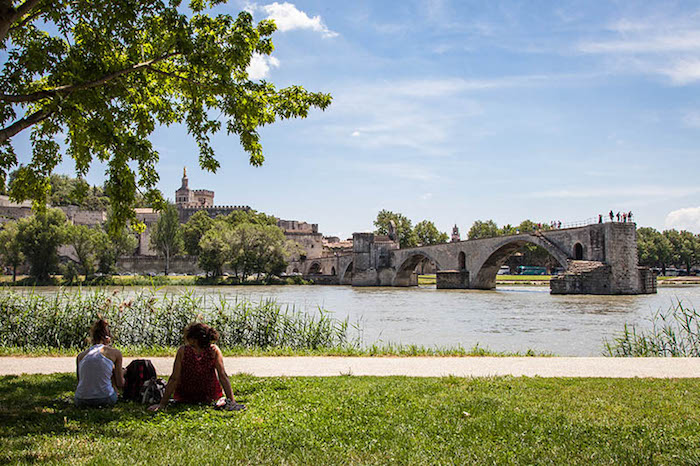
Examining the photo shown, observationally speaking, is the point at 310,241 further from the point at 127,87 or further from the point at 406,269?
the point at 127,87

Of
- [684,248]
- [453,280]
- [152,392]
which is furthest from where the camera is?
[684,248]

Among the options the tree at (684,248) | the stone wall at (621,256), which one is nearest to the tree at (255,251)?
the stone wall at (621,256)

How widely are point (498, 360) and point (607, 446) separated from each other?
184 inches

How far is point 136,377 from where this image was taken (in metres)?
5.63

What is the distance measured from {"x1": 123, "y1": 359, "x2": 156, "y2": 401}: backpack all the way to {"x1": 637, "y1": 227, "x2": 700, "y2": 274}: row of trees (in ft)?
260

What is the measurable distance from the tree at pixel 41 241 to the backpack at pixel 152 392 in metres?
49.3

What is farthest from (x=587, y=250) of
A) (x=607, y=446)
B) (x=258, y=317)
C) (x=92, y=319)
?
(x=607, y=446)

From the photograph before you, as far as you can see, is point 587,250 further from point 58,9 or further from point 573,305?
point 58,9

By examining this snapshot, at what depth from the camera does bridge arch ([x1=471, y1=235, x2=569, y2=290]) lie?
4003cm

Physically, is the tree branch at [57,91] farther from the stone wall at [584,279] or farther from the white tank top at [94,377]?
the stone wall at [584,279]

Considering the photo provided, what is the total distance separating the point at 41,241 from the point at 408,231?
56.8 m

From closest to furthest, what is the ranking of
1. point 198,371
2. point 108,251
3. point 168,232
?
point 198,371 → point 108,251 → point 168,232

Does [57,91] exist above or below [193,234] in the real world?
below

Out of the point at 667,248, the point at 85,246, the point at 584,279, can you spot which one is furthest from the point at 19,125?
the point at 667,248
